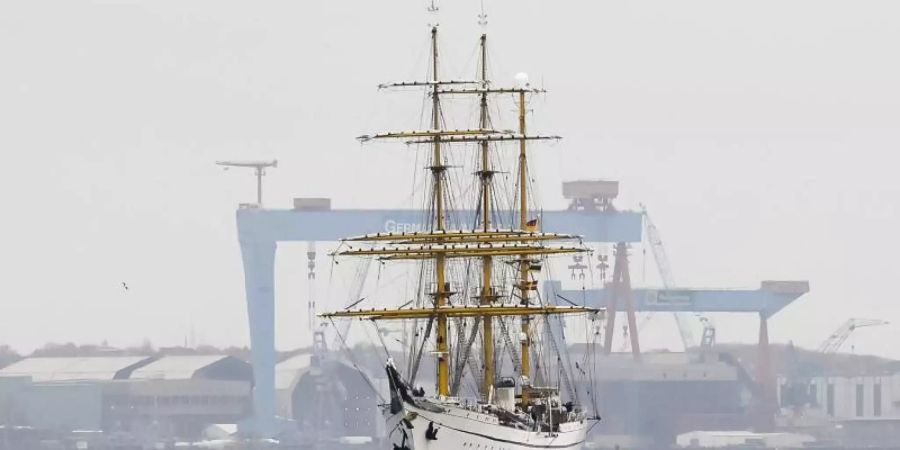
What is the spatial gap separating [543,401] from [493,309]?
7459 millimetres

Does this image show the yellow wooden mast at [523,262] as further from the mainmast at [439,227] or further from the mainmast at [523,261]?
the mainmast at [439,227]

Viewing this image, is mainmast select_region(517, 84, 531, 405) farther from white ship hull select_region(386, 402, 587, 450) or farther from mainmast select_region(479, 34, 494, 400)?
white ship hull select_region(386, 402, 587, 450)

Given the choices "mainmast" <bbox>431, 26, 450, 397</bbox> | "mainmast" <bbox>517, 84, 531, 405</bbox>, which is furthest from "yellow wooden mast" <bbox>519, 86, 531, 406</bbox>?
"mainmast" <bbox>431, 26, 450, 397</bbox>

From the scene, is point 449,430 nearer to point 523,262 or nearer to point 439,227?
point 439,227

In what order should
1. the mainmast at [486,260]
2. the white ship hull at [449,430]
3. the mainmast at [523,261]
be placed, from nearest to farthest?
the white ship hull at [449,430] → the mainmast at [486,260] → the mainmast at [523,261]

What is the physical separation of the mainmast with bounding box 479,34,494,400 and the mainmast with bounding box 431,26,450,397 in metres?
3.66

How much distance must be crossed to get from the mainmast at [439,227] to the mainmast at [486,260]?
3656 mm

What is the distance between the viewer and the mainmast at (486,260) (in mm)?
123500

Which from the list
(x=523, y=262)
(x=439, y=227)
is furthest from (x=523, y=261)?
(x=439, y=227)

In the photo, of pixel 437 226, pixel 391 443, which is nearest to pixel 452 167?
pixel 437 226

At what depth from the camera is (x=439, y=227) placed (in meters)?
119

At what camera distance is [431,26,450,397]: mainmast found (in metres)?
117

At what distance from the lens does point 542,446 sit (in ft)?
400

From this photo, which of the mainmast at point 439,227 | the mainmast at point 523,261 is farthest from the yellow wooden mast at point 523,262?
the mainmast at point 439,227
